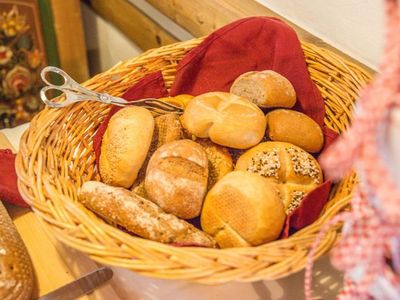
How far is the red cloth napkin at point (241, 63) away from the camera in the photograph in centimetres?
75

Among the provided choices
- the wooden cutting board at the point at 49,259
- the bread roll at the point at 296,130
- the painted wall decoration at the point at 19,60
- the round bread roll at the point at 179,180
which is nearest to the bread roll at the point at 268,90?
the bread roll at the point at 296,130

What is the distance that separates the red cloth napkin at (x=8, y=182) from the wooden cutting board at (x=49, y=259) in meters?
0.03

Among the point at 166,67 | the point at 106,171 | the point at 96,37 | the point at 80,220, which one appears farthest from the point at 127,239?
the point at 96,37

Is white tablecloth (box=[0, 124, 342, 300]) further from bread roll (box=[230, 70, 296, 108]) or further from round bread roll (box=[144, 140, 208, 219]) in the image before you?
bread roll (box=[230, 70, 296, 108])

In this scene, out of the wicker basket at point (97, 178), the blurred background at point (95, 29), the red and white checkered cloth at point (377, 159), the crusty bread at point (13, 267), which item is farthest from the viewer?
the blurred background at point (95, 29)

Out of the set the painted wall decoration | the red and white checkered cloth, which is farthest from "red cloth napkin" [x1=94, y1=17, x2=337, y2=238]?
the painted wall decoration

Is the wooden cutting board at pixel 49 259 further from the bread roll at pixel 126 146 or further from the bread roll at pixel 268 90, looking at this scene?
the bread roll at pixel 268 90

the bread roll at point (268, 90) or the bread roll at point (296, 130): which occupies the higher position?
the bread roll at point (268, 90)

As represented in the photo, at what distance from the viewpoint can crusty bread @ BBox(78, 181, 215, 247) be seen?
1.92 feet

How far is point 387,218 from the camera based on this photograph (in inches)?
11.8

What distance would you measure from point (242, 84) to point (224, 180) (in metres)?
0.20

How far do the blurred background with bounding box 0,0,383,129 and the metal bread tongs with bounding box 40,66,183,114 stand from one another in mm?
301

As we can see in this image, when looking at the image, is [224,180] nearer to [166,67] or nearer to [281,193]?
[281,193]

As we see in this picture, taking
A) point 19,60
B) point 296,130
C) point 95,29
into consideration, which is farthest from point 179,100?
point 95,29
